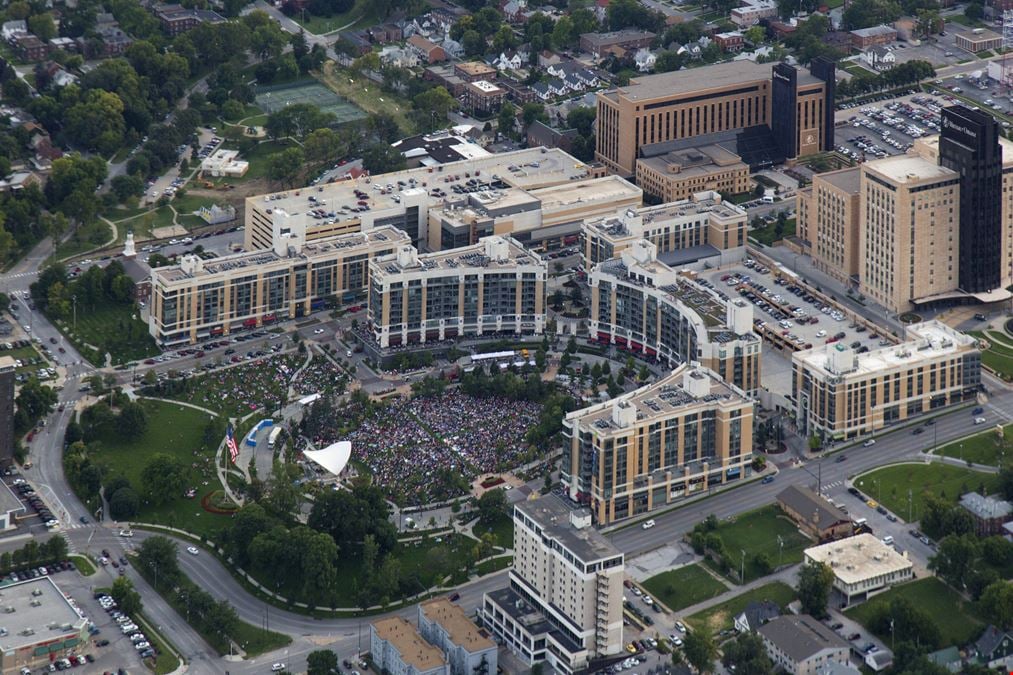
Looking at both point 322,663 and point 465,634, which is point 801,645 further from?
point 322,663

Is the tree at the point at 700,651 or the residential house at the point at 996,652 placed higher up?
the tree at the point at 700,651

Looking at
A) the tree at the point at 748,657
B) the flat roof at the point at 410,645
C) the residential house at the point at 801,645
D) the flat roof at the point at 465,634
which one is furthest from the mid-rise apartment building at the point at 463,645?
the residential house at the point at 801,645

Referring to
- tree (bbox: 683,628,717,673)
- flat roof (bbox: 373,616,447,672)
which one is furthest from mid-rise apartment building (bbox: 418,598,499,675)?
tree (bbox: 683,628,717,673)

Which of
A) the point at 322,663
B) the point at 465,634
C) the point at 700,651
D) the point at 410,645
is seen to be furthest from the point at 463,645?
the point at 700,651

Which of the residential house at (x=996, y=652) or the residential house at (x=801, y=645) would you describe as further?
the residential house at (x=996, y=652)

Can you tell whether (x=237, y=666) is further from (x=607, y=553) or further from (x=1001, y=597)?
(x=1001, y=597)

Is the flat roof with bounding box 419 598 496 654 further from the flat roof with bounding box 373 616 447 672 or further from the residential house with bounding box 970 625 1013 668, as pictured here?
the residential house with bounding box 970 625 1013 668

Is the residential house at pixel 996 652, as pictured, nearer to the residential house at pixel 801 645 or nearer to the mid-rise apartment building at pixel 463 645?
the residential house at pixel 801 645
